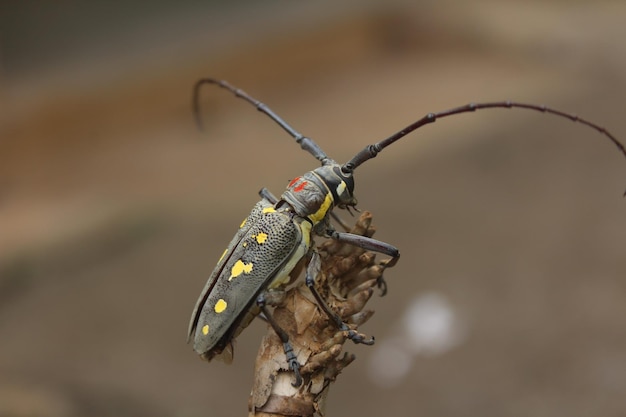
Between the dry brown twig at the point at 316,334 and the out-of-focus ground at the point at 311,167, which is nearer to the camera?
the dry brown twig at the point at 316,334

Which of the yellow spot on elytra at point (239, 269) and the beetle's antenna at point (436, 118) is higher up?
the beetle's antenna at point (436, 118)

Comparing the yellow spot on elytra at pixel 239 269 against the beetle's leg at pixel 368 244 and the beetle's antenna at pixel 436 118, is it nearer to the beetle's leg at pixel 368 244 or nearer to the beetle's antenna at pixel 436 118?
the beetle's leg at pixel 368 244

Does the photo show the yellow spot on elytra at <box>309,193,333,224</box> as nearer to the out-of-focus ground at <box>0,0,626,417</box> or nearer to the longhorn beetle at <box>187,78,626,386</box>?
the longhorn beetle at <box>187,78,626,386</box>

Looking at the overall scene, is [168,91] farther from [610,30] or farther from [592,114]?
[610,30]

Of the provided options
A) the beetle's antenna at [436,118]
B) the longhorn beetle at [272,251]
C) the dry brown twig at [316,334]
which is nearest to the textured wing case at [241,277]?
the longhorn beetle at [272,251]

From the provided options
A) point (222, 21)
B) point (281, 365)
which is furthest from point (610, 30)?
point (281, 365)

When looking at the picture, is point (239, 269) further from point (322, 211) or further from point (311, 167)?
point (311, 167)
